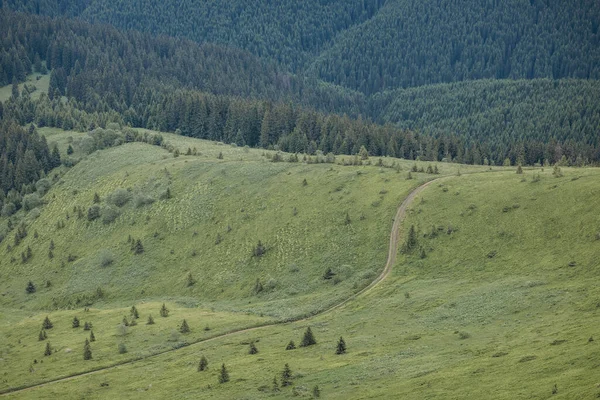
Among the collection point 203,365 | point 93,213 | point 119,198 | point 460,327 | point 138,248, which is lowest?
point 203,365

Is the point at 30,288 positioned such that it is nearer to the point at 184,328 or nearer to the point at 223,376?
the point at 184,328

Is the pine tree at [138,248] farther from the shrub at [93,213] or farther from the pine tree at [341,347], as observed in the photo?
the pine tree at [341,347]

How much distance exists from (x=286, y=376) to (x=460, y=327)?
61.3 ft

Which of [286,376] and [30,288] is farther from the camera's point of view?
[30,288]

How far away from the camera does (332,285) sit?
95.7 meters

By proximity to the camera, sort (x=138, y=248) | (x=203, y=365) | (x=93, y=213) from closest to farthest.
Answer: (x=203, y=365) → (x=138, y=248) → (x=93, y=213)

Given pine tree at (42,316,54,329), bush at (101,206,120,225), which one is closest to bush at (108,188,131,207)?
bush at (101,206,120,225)

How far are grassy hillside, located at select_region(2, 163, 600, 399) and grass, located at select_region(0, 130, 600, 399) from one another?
10.3 inches

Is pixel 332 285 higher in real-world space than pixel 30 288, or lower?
higher

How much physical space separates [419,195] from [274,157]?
4864 cm

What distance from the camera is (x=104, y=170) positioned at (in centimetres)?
17200

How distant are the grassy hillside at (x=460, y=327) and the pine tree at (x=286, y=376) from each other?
3.15 feet

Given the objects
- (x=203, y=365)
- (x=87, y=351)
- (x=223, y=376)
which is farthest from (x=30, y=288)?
(x=223, y=376)

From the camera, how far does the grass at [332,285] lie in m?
57.2
